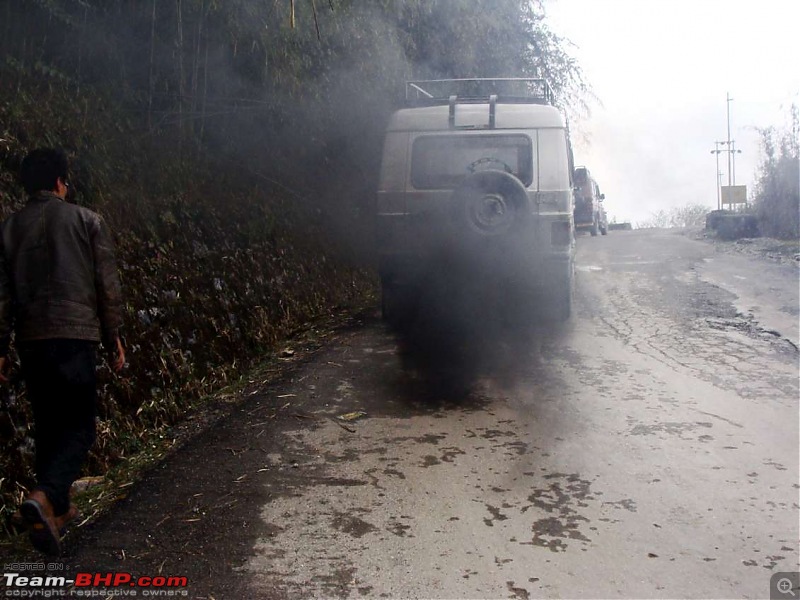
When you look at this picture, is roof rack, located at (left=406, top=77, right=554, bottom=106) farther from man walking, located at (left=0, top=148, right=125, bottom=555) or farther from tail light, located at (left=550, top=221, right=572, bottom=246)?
man walking, located at (left=0, top=148, right=125, bottom=555)

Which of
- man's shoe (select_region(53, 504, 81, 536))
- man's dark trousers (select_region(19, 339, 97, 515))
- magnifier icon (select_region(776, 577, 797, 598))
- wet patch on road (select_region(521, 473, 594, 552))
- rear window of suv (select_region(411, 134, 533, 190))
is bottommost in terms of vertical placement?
magnifier icon (select_region(776, 577, 797, 598))

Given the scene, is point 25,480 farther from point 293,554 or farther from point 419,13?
point 419,13

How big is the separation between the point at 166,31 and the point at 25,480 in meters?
5.73

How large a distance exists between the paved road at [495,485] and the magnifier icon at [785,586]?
0.19ft

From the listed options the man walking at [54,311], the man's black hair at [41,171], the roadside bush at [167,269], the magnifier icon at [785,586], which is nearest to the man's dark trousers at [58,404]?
the man walking at [54,311]

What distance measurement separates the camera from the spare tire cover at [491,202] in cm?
702

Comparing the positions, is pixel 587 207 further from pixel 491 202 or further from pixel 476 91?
pixel 491 202

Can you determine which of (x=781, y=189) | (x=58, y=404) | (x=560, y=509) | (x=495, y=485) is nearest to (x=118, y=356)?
(x=58, y=404)

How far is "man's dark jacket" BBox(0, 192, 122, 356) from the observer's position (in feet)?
10.7

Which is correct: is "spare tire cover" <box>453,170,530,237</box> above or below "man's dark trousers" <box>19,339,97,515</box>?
above

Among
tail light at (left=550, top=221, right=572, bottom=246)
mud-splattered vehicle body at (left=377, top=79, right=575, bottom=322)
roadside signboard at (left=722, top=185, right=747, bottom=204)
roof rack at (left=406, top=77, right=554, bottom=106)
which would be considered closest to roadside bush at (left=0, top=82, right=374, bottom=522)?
mud-splattered vehicle body at (left=377, top=79, right=575, bottom=322)

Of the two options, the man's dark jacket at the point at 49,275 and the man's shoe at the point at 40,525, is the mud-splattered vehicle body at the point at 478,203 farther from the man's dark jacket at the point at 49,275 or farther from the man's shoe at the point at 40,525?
the man's shoe at the point at 40,525

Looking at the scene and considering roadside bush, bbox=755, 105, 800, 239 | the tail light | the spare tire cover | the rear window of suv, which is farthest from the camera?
roadside bush, bbox=755, 105, 800, 239

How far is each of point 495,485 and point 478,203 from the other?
12.3 ft
